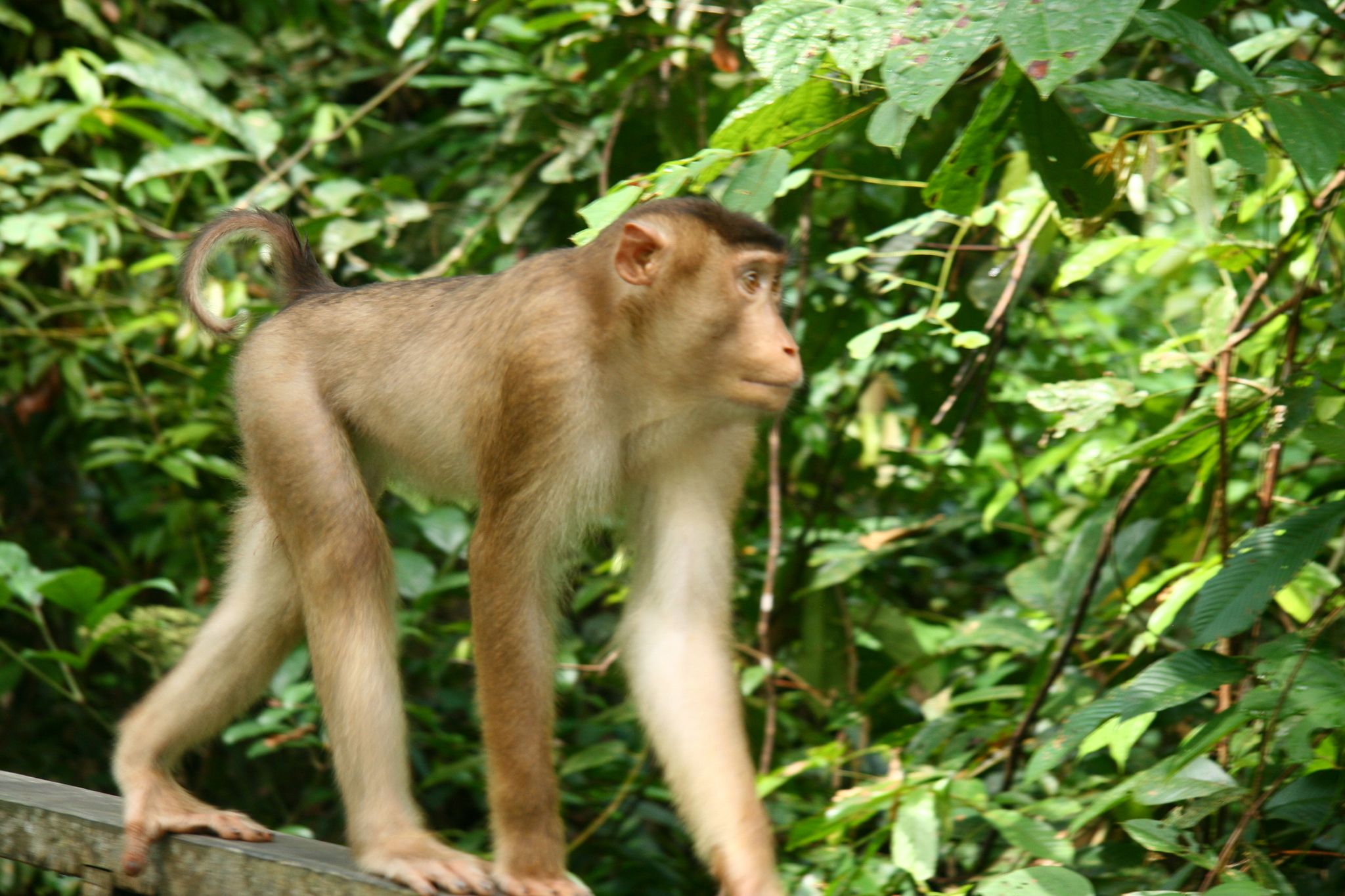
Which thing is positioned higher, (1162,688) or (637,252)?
(637,252)

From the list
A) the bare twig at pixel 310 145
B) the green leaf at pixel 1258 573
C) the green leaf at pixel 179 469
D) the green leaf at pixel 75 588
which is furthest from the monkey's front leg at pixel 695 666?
the bare twig at pixel 310 145

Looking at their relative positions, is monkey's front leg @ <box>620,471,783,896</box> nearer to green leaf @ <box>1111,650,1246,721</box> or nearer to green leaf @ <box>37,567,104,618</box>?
green leaf @ <box>1111,650,1246,721</box>

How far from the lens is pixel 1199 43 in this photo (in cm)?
223

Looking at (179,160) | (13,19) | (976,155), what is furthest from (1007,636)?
(13,19)

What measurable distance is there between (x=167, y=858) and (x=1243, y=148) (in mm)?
2803

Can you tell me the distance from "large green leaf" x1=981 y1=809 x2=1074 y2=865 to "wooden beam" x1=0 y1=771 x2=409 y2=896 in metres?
1.47

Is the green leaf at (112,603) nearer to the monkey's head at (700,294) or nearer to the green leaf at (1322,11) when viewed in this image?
the monkey's head at (700,294)

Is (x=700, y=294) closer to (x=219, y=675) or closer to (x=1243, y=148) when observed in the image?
(x=1243, y=148)

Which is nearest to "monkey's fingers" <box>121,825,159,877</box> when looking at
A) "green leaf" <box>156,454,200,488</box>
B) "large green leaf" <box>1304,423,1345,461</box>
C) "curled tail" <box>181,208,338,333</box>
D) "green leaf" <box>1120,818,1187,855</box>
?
"curled tail" <box>181,208,338,333</box>

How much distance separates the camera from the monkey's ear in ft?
10.3

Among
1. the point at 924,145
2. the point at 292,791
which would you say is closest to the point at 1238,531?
the point at 924,145

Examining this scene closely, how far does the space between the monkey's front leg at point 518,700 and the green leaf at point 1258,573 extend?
141cm

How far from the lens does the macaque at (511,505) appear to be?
9.53 ft

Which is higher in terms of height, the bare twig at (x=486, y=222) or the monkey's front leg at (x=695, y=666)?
the bare twig at (x=486, y=222)
